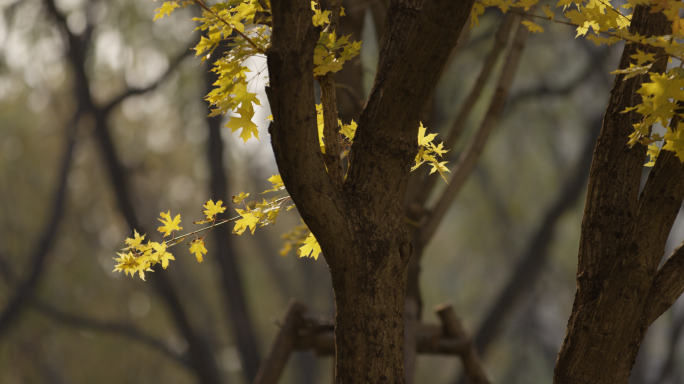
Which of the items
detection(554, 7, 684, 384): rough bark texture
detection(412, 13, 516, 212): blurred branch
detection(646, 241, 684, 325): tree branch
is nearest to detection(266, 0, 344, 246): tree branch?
detection(554, 7, 684, 384): rough bark texture

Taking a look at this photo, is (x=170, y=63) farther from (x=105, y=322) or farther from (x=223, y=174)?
(x=105, y=322)

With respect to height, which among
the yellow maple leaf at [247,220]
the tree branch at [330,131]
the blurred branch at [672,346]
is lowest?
the blurred branch at [672,346]

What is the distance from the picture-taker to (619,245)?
129 cm

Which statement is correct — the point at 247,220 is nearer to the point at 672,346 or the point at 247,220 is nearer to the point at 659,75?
the point at 659,75

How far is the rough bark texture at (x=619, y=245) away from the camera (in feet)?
4.10

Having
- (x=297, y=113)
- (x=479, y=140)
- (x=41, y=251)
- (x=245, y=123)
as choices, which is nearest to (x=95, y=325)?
(x=41, y=251)

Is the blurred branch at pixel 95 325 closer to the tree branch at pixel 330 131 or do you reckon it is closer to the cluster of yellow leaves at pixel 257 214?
the cluster of yellow leaves at pixel 257 214

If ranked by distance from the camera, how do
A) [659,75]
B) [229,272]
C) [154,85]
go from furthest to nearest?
[154,85] → [229,272] → [659,75]

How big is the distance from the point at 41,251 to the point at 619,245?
7.07 metres

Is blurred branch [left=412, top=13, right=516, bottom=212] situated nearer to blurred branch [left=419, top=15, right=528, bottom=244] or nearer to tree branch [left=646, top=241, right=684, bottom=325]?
blurred branch [left=419, top=15, right=528, bottom=244]

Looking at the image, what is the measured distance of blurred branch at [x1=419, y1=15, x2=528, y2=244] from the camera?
3152 mm

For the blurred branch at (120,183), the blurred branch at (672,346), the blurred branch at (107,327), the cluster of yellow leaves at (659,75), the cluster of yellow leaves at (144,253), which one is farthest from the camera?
the blurred branch at (672,346)

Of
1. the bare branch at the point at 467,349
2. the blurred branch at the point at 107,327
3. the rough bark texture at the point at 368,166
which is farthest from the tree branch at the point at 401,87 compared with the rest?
the blurred branch at the point at 107,327

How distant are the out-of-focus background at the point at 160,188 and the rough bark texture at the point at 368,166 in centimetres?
504
